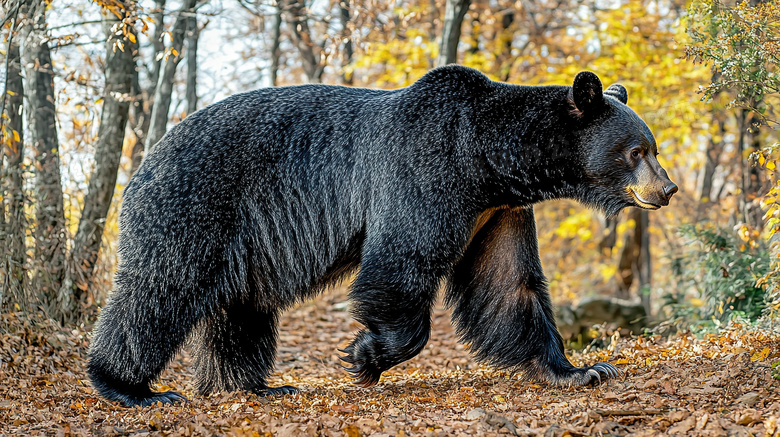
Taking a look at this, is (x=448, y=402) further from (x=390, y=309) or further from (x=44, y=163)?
(x=44, y=163)

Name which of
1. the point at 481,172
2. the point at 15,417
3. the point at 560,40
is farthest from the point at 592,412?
the point at 560,40

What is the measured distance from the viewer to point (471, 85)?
196 inches

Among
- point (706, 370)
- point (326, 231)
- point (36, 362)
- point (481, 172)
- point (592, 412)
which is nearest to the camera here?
point (592, 412)

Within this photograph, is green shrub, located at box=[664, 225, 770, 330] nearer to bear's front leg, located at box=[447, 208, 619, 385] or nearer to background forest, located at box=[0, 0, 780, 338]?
background forest, located at box=[0, 0, 780, 338]

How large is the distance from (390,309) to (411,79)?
8.12 meters

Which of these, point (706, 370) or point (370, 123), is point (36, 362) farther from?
point (706, 370)

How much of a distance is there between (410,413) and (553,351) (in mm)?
1342

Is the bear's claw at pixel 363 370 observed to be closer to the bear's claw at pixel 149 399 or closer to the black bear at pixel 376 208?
the black bear at pixel 376 208

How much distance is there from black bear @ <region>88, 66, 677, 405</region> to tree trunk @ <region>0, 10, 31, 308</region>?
5.42 ft

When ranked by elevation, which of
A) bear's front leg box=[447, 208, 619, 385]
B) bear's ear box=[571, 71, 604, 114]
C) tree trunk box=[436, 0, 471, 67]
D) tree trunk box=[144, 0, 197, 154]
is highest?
tree trunk box=[436, 0, 471, 67]

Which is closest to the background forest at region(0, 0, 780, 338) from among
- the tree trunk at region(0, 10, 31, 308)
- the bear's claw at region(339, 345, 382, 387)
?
the tree trunk at region(0, 10, 31, 308)

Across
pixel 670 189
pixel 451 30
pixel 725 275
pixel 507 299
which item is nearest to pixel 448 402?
pixel 507 299

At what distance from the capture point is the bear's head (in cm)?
456

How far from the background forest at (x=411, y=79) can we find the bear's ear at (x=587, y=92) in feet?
2.81
